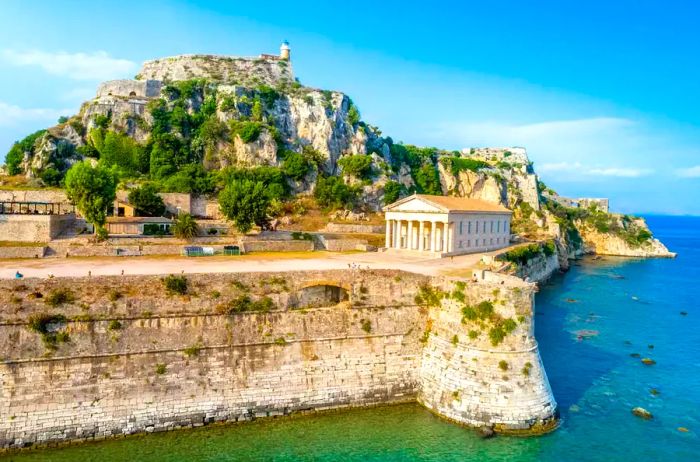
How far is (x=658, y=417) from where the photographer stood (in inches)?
896

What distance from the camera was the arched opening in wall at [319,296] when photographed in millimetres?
23906

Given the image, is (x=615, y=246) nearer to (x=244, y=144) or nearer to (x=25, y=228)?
(x=244, y=144)

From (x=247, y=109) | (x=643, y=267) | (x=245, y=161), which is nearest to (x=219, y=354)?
(x=245, y=161)

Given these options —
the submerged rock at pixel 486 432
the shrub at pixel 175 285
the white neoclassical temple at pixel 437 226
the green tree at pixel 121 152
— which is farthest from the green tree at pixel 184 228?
the green tree at pixel 121 152

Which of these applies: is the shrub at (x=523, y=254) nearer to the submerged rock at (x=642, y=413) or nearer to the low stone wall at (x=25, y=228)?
the submerged rock at (x=642, y=413)

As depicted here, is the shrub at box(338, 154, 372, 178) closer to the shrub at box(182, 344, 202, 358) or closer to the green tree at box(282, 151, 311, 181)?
the green tree at box(282, 151, 311, 181)

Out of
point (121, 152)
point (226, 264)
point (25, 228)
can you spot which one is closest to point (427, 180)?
point (121, 152)

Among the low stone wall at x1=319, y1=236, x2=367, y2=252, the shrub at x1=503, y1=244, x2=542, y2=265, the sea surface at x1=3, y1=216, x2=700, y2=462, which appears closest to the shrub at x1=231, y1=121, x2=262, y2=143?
the low stone wall at x1=319, y1=236, x2=367, y2=252

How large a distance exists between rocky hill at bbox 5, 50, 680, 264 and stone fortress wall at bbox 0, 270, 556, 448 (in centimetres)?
3765

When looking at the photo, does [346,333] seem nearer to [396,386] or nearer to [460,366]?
[396,386]

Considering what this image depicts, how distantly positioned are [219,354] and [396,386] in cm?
841

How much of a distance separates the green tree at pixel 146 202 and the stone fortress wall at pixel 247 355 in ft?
102

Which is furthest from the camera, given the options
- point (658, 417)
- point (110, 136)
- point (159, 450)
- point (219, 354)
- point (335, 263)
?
point (110, 136)

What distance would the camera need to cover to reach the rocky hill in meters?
64.3
